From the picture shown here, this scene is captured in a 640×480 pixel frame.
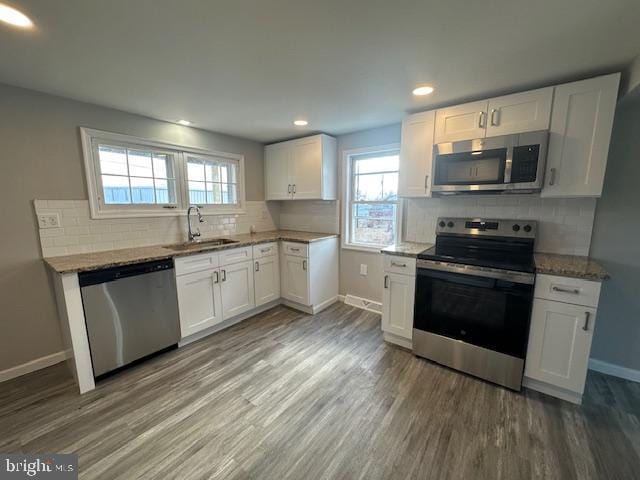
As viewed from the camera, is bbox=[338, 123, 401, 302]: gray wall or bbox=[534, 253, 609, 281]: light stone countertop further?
bbox=[338, 123, 401, 302]: gray wall

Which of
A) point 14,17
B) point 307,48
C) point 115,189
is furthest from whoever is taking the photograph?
point 115,189

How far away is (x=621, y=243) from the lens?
2.01 metres

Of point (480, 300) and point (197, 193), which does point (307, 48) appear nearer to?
point (480, 300)

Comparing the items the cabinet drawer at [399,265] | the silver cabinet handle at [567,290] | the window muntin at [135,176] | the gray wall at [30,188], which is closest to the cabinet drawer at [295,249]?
the cabinet drawer at [399,265]

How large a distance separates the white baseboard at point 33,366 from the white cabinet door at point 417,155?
11.5ft

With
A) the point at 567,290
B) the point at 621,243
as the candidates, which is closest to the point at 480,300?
the point at 567,290

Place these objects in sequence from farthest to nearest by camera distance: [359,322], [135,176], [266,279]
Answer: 1. [266,279]
2. [359,322]
3. [135,176]

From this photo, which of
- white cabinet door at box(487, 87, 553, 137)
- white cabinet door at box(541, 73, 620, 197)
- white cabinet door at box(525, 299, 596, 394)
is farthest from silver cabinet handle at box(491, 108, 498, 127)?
white cabinet door at box(525, 299, 596, 394)

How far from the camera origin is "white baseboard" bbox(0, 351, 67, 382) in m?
2.06

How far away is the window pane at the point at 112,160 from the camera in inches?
95.1

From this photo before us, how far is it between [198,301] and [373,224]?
2.21 m

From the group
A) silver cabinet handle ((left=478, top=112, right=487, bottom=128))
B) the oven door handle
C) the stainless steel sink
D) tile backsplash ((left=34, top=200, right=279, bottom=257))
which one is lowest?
the oven door handle

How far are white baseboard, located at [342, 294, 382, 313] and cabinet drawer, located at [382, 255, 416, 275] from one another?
99cm

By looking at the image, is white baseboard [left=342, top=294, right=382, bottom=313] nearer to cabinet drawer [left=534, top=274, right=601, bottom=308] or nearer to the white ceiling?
cabinet drawer [left=534, top=274, right=601, bottom=308]
